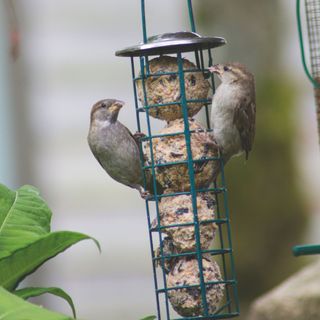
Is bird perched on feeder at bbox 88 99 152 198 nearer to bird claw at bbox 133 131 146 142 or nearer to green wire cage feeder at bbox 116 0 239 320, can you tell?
bird claw at bbox 133 131 146 142

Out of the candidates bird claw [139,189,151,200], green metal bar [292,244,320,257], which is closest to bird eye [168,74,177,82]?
bird claw [139,189,151,200]

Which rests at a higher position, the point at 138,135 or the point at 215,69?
the point at 215,69

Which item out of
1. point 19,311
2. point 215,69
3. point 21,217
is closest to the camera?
point 19,311

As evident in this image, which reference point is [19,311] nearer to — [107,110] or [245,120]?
[245,120]

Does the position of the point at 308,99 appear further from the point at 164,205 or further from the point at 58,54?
the point at 164,205

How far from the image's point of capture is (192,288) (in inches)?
195

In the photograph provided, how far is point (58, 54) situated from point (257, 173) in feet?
6.88

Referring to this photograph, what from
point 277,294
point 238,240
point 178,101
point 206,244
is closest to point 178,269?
point 206,244

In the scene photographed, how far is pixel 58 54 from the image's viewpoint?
10.2m

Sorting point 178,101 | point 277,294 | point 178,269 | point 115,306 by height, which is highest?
point 178,101

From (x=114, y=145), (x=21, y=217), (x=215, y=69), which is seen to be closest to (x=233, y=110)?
(x=215, y=69)

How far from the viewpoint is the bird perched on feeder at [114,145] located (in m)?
5.50

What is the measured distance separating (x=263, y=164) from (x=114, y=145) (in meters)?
4.16

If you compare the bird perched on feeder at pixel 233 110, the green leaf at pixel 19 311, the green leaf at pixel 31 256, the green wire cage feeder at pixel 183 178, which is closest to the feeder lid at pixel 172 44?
the green wire cage feeder at pixel 183 178
